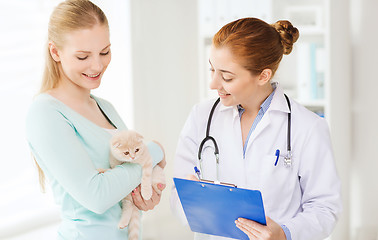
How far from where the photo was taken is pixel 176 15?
329 centimetres

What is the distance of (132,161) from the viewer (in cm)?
149

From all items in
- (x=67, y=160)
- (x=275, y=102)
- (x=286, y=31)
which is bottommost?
(x=67, y=160)

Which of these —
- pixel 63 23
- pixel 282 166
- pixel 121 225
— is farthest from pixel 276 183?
pixel 63 23

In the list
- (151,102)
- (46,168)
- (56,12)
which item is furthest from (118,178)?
(151,102)

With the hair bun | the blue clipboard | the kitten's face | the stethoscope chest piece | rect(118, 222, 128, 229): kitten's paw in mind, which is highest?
the hair bun

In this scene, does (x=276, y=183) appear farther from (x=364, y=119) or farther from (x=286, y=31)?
(x=364, y=119)

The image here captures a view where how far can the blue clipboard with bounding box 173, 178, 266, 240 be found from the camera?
1337 mm

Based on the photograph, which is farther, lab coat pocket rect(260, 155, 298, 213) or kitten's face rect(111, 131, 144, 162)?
lab coat pocket rect(260, 155, 298, 213)

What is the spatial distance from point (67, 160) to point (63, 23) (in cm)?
45

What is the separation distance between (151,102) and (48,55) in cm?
166

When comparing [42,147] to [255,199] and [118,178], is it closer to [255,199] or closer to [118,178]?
[118,178]

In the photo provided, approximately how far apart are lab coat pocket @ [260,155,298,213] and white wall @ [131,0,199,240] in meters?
1.57

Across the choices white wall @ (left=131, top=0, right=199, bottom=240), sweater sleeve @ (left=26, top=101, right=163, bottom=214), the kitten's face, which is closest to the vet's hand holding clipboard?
the kitten's face

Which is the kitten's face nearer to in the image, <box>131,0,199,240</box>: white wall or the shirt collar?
the shirt collar
